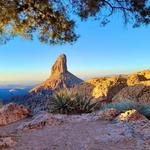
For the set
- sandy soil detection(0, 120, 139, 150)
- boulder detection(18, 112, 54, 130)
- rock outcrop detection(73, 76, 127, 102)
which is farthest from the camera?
rock outcrop detection(73, 76, 127, 102)

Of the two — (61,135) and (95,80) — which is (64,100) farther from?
(95,80)

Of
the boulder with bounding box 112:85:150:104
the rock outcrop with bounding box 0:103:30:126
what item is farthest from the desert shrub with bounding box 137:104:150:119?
the boulder with bounding box 112:85:150:104

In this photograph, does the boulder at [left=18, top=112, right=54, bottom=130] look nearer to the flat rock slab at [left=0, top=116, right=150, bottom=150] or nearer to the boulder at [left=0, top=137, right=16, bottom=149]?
the flat rock slab at [left=0, top=116, right=150, bottom=150]

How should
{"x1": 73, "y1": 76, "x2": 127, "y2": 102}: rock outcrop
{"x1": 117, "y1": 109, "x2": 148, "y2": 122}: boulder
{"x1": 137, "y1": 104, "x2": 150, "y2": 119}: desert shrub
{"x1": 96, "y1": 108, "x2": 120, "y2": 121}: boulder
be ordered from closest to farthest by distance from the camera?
{"x1": 117, "y1": 109, "x2": 148, "y2": 122}: boulder → {"x1": 96, "y1": 108, "x2": 120, "y2": 121}: boulder → {"x1": 137, "y1": 104, "x2": 150, "y2": 119}: desert shrub → {"x1": 73, "y1": 76, "x2": 127, "y2": 102}: rock outcrop

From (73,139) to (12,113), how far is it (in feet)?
18.4

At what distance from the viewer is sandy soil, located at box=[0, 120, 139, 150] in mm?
9625

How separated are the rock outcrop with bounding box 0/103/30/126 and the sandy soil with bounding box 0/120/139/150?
9.58 ft

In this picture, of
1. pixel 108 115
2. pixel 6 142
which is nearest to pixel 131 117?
pixel 108 115

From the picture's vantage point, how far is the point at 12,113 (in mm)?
15508

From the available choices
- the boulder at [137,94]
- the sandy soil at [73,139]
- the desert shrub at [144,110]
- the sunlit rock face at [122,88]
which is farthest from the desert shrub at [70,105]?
the boulder at [137,94]

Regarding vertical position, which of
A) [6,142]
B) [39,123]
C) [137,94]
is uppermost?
[137,94]

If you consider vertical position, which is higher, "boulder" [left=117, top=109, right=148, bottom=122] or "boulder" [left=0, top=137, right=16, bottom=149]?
"boulder" [left=117, top=109, right=148, bottom=122]

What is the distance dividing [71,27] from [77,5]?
117 centimetres

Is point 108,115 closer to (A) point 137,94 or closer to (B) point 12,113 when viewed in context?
(B) point 12,113
